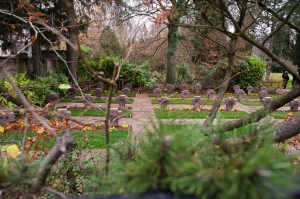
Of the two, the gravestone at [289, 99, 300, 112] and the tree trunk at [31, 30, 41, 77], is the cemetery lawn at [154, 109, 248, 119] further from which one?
the tree trunk at [31, 30, 41, 77]

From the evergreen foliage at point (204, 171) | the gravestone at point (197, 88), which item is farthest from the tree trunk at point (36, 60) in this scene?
the evergreen foliage at point (204, 171)

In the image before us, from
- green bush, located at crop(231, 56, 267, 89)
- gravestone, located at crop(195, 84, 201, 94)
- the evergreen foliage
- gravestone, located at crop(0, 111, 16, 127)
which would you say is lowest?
gravestone, located at crop(0, 111, 16, 127)

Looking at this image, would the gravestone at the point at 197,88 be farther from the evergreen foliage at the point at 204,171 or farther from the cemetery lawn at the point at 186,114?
the evergreen foliage at the point at 204,171

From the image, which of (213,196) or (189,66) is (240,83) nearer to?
(189,66)

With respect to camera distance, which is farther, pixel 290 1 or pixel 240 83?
pixel 240 83

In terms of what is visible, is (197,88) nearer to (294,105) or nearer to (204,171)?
(294,105)

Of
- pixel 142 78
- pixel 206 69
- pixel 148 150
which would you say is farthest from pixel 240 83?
pixel 148 150

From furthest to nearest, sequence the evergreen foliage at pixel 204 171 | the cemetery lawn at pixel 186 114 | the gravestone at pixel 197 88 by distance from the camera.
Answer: the gravestone at pixel 197 88
the cemetery lawn at pixel 186 114
the evergreen foliage at pixel 204 171

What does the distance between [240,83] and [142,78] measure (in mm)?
5836

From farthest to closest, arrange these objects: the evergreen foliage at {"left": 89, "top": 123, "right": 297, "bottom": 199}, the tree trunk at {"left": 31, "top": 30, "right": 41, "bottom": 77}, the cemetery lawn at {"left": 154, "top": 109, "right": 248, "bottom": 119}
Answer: the tree trunk at {"left": 31, "top": 30, "right": 41, "bottom": 77} < the cemetery lawn at {"left": 154, "top": 109, "right": 248, "bottom": 119} < the evergreen foliage at {"left": 89, "top": 123, "right": 297, "bottom": 199}

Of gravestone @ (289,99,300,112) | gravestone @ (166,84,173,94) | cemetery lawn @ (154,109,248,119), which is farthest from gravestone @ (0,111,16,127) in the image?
gravestone @ (289,99,300,112)

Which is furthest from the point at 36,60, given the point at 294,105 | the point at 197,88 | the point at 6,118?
the point at 294,105

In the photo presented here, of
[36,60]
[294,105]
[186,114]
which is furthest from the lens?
[36,60]

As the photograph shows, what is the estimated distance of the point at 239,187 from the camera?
494 mm
